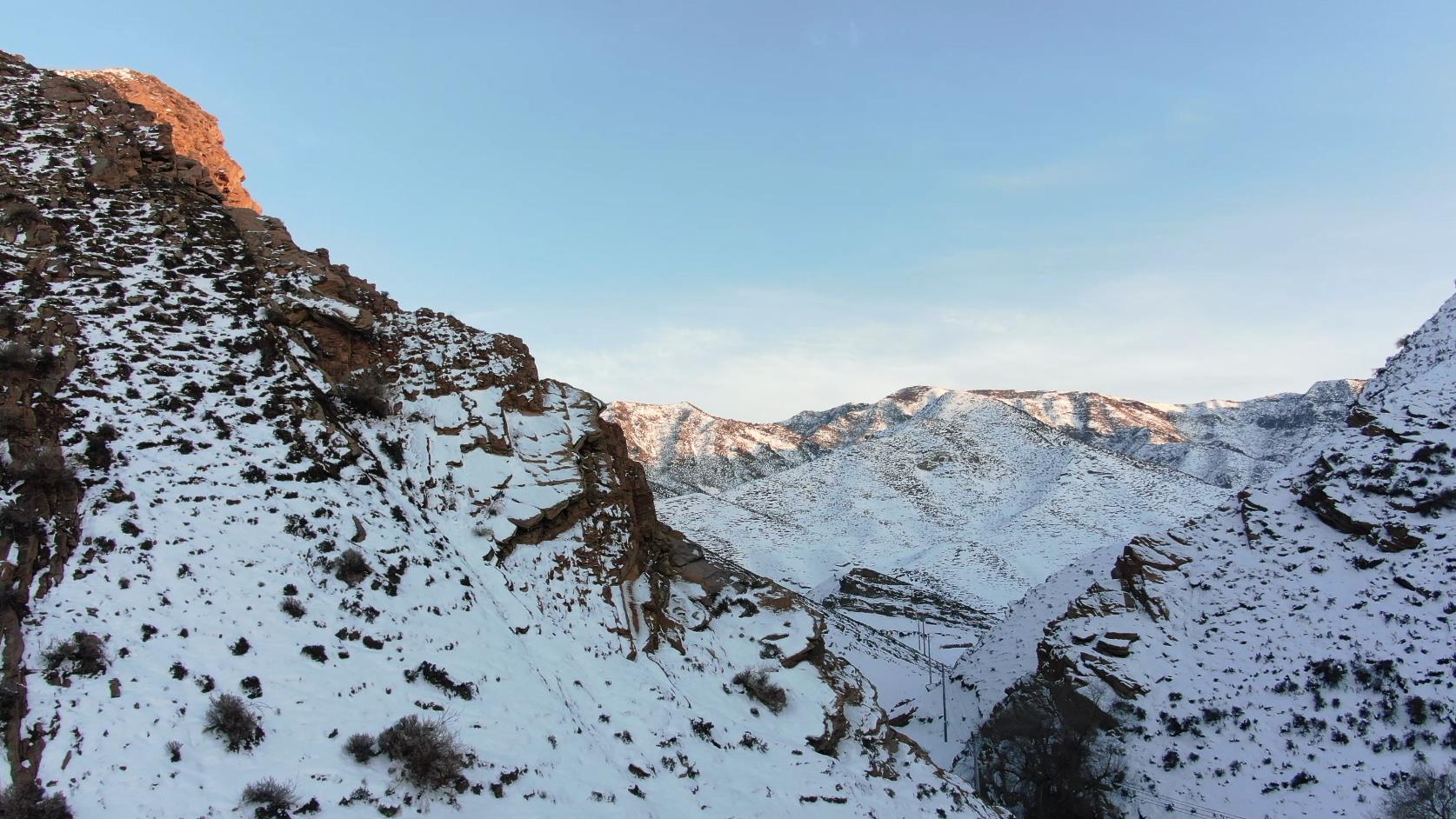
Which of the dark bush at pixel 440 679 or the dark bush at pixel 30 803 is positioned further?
the dark bush at pixel 440 679

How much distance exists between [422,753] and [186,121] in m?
31.4

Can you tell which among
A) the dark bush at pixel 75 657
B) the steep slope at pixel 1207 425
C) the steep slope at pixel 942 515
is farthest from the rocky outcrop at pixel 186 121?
the steep slope at pixel 1207 425

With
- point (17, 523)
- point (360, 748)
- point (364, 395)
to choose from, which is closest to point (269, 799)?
point (360, 748)

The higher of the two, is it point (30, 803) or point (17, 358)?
point (17, 358)

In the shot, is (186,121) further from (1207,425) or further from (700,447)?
(1207,425)

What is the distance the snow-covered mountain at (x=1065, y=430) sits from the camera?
124562 millimetres

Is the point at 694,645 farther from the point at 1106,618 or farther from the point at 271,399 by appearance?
the point at 1106,618

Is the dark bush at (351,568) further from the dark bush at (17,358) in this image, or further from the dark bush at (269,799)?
the dark bush at (17,358)

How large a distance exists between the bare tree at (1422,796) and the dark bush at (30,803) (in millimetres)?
27985

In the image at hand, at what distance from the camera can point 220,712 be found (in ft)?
28.6

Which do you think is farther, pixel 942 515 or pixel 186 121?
pixel 942 515

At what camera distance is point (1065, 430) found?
153750 mm

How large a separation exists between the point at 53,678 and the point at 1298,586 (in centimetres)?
3566

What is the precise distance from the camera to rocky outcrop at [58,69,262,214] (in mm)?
27000
